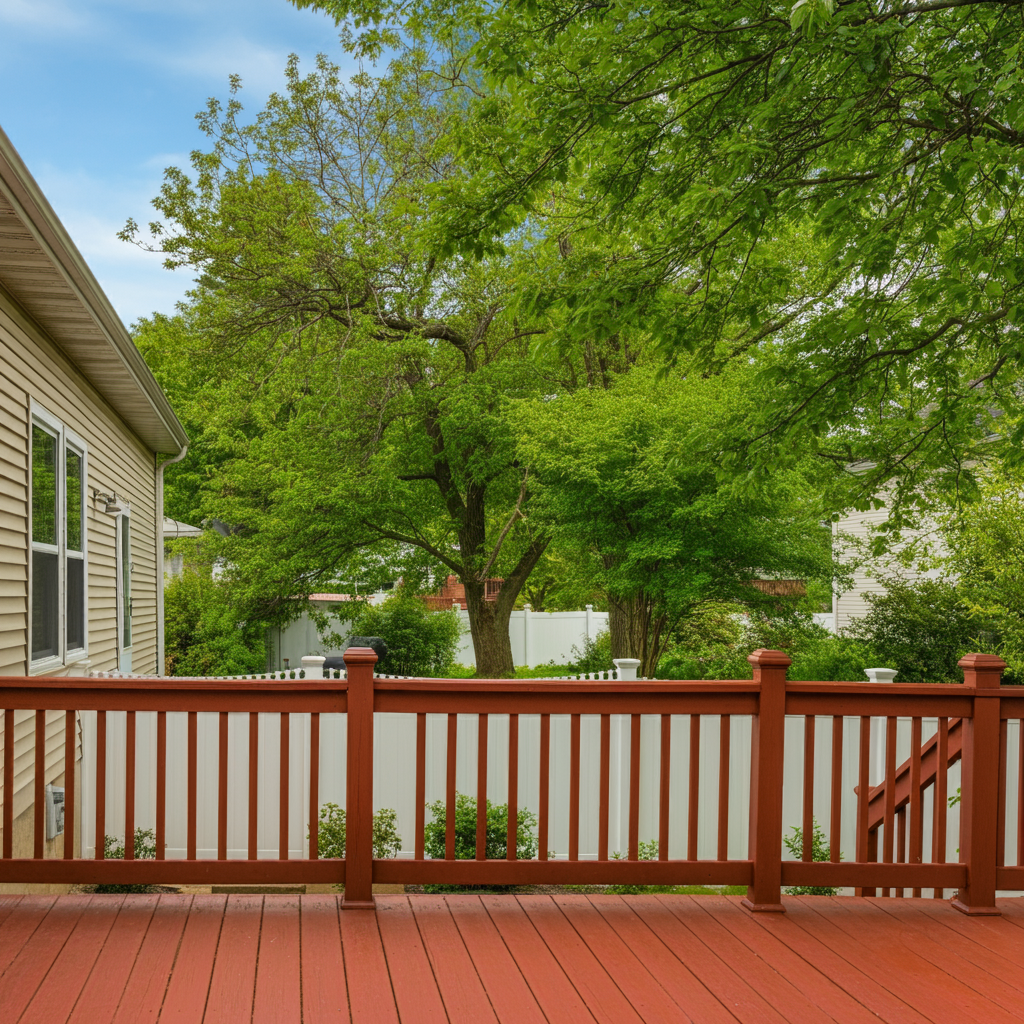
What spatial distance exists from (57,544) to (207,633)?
30.3ft

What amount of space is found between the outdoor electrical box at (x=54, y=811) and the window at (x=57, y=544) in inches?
→ 34.7

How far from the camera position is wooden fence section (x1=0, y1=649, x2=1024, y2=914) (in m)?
3.49

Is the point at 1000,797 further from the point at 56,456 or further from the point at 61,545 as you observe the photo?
the point at 56,456

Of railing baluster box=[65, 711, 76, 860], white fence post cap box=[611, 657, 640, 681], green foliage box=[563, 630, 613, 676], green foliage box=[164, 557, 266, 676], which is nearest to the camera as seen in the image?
railing baluster box=[65, 711, 76, 860]

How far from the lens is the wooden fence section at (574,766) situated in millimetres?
3492

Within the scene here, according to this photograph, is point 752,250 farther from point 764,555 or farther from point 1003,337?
point 764,555

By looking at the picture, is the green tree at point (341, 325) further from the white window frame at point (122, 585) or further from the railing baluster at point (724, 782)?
the railing baluster at point (724, 782)

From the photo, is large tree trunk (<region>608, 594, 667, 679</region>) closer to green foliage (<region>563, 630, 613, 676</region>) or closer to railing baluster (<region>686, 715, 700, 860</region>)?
green foliage (<region>563, 630, 613, 676</region>)

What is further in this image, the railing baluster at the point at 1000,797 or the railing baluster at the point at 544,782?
the railing baluster at the point at 1000,797

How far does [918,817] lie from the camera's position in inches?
144

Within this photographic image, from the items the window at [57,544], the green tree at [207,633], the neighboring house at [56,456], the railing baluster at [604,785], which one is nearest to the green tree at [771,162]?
the neighboring house at [56,456]

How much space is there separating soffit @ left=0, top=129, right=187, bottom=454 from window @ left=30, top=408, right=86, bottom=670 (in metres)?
0.62

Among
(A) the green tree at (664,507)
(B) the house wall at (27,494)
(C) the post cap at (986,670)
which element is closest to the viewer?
(C) the post cap at (986,670)

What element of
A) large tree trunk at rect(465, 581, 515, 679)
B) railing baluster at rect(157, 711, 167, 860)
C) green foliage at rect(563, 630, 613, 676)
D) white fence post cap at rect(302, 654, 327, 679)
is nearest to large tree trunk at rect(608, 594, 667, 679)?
large tree trunk at rect(465, 581, 515, 679)
